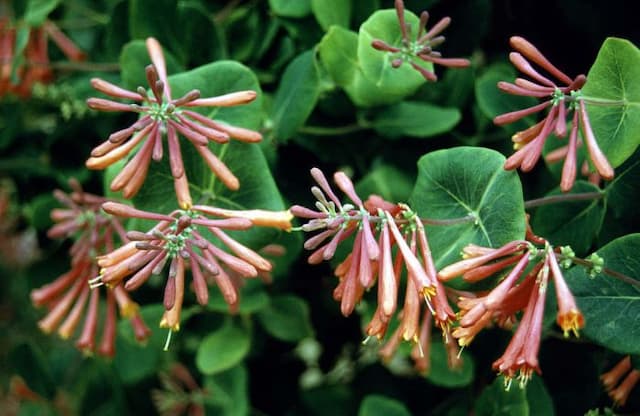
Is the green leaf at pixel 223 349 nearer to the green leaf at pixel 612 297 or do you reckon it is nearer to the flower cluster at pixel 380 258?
the flower cluster at pixel 380 258

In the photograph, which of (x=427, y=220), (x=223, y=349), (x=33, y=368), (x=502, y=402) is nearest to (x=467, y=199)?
(x=427, y=220)

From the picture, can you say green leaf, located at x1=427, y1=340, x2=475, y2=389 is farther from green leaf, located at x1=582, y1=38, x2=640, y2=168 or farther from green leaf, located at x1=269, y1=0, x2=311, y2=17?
green leaf, located at x1=269, y1=0, x2=311, y2=17

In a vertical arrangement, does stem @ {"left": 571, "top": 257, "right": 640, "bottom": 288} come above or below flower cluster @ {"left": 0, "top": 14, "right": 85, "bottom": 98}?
below

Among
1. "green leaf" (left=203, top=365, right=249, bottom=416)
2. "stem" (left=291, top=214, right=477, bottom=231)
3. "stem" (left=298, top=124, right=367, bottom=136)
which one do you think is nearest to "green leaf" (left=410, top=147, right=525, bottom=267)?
"stem" (left=291, top=214, right=477, bottom=231)

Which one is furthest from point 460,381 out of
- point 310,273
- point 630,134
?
point 630,134

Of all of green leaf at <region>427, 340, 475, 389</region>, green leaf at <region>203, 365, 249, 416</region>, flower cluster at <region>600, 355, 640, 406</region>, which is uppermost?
flower cluster at <region>600, 355, 640, 406</region>

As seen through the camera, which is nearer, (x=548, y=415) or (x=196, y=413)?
(x=548, y=415)

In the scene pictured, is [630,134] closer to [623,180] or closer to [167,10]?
[623,180]
